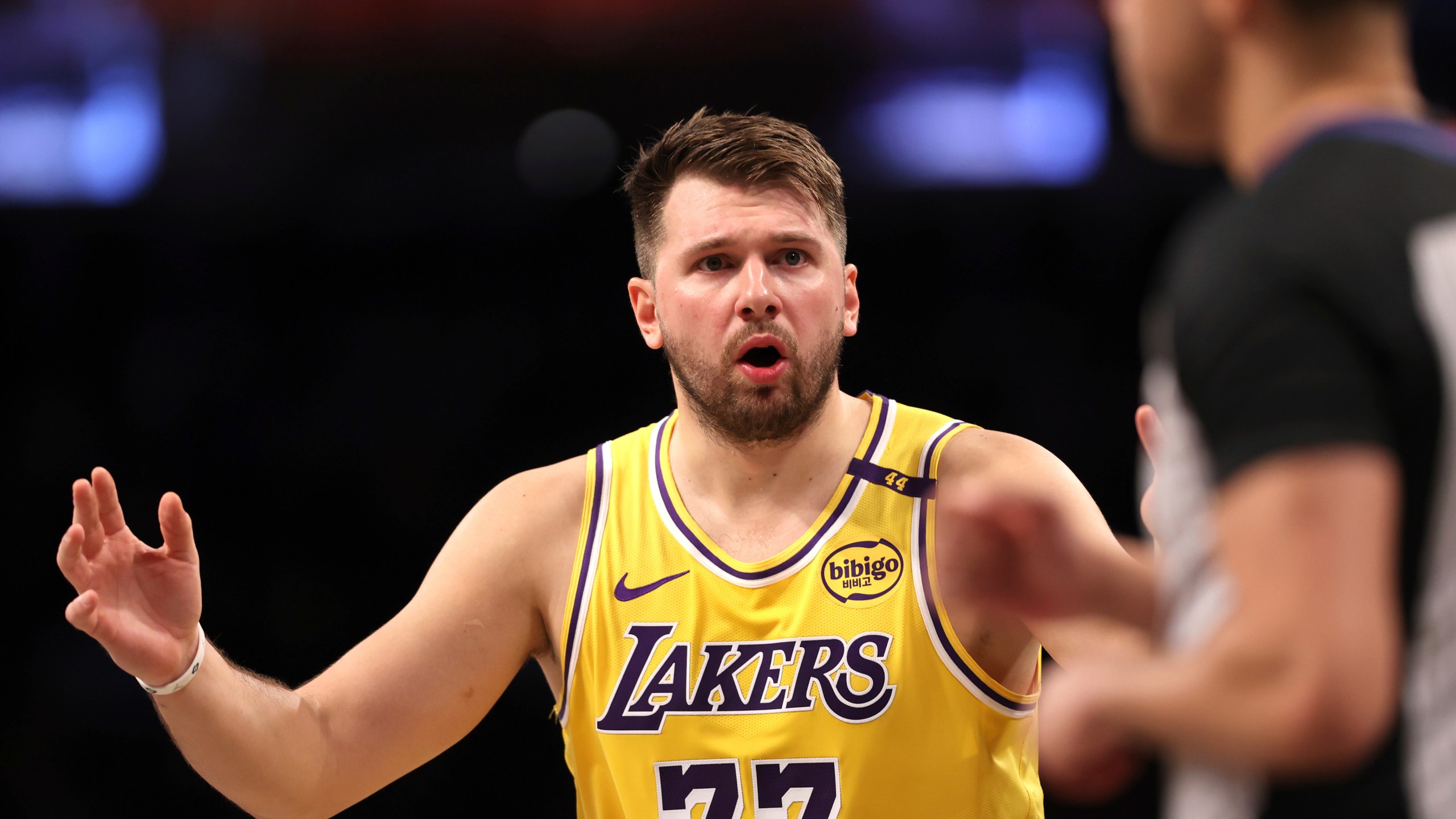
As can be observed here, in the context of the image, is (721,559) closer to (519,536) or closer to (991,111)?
(519,536)

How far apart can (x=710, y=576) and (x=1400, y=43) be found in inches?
80.2

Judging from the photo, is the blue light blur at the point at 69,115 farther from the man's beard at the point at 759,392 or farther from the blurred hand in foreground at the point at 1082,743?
the blurred hand in foreground at the point at 1082,743

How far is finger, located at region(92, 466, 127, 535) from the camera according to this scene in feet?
8.52

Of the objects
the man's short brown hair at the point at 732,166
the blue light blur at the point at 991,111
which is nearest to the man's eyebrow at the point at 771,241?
the man's short brown hair at the point at 732,166

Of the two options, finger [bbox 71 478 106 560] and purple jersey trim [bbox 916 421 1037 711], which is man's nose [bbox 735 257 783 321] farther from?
finger [bbox 71 478 106 560]

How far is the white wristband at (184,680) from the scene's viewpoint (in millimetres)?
2691

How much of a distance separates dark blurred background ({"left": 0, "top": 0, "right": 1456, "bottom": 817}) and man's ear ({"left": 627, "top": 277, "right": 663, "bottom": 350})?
3613mm

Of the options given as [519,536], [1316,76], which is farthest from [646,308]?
[1316,76]

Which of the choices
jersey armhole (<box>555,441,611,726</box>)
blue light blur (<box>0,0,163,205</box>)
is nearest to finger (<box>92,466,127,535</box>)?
jersey armhole (<box>555,441,611,726</box>)

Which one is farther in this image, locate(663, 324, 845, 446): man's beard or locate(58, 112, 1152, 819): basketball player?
locate(663, 324, 845, 446): man's beard

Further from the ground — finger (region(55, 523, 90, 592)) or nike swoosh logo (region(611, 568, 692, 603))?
finger (region(55, 523, 90, 592))

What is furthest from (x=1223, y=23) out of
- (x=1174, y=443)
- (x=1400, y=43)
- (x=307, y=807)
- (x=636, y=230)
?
(x=307, y=807)

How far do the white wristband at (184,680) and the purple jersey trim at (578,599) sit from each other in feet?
2.63

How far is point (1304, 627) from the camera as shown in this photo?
109 cm
